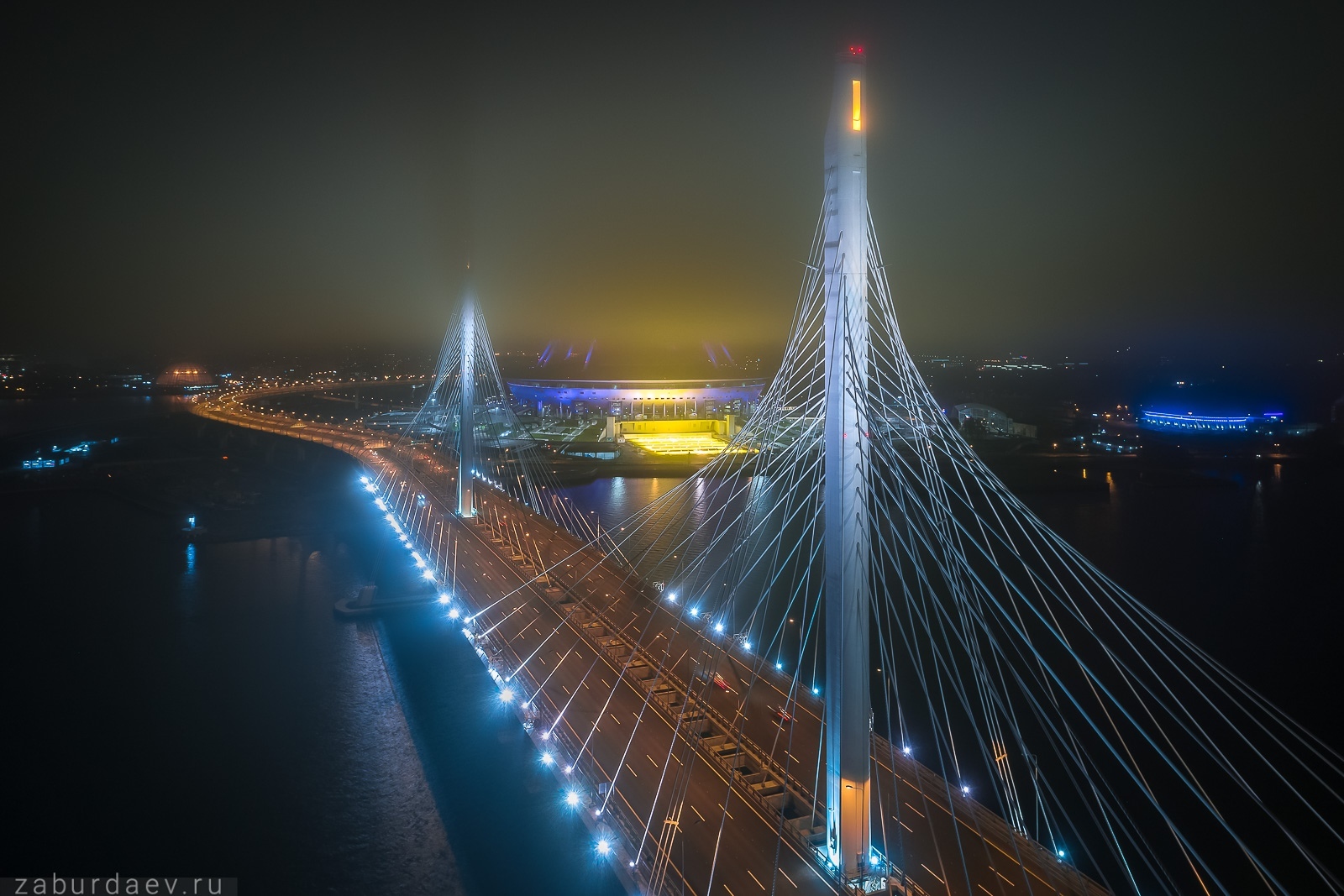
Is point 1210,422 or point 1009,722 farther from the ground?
point 1210,422

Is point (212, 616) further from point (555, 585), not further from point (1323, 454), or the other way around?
point (1323, 454)

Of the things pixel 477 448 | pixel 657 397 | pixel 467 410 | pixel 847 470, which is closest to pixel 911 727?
pixel 847 470

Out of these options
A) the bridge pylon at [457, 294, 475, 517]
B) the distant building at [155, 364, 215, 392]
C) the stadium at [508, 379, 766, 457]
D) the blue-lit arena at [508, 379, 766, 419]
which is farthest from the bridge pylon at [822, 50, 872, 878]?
the distant building at [155, 364, 215, 392]

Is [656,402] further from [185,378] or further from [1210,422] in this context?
[185,378]

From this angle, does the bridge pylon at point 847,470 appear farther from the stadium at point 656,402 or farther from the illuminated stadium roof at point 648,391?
the illuminated stadium roof at point 648,391

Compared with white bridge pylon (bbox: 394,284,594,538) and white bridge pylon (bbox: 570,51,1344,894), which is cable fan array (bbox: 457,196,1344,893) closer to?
white bridge pylon (bbox: 570,51,1344,894)

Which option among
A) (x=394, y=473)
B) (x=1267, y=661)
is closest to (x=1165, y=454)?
(x=1267, y=661)
